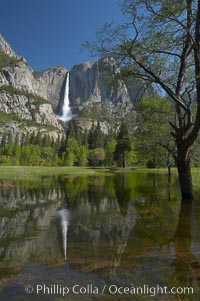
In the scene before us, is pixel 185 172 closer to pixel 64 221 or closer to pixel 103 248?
pixel 64 221

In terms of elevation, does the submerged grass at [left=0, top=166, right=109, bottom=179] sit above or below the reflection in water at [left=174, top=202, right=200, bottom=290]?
above

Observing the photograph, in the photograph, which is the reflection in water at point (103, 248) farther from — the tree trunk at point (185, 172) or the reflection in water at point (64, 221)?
the tree trunk at point (185, 172)

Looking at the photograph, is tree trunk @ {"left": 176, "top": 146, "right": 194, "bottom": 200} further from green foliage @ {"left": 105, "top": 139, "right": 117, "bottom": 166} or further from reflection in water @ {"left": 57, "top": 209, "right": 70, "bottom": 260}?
green foliage @ {"left": 105, "top": 139, "right": 117, "bottom": 166}

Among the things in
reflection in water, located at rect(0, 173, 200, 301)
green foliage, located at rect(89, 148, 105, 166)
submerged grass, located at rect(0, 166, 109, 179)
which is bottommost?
reflection in water, located at rect(0, 173, 200, 301)

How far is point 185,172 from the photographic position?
52.3 ft

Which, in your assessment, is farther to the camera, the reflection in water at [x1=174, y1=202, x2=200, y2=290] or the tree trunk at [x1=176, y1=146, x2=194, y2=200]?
the tree trunk at [x1=176, y1=146, x2=194, y2=200]

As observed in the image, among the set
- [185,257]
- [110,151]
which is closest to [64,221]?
[185,257]

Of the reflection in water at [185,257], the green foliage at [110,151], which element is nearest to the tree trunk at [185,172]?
the reflection in water at [185,257]

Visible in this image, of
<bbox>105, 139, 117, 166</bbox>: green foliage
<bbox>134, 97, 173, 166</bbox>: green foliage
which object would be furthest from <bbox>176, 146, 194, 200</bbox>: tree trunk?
<bbox>105, 139, 117, 166</bbox>: green foliage

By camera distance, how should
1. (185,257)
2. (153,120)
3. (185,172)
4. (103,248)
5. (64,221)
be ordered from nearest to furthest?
(185,257) < (103,248) < (64,221) < (185,172) < (153,120)

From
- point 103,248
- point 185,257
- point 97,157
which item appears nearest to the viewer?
point 185,257

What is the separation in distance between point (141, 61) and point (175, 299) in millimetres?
13000

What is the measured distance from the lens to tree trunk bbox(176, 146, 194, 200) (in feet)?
52.1

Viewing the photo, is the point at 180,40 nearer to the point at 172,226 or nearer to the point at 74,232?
the point at 172,226
